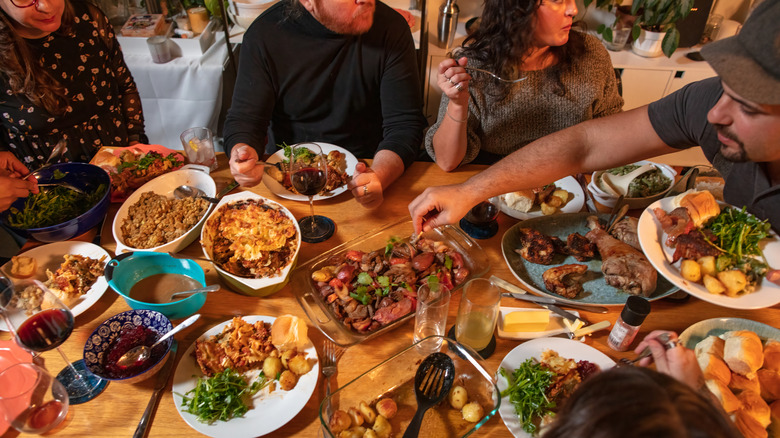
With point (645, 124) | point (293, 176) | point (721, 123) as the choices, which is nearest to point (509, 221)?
point (645, 124)

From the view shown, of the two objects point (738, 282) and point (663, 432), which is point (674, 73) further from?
point (663, 432)

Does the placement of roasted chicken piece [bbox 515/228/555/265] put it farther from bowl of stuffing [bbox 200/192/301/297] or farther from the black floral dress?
the black floral dress

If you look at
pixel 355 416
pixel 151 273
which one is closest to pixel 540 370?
pixel 355 416

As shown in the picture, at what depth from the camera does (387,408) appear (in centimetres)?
115

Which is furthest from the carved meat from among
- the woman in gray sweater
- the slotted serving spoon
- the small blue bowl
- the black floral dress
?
the black floral dress

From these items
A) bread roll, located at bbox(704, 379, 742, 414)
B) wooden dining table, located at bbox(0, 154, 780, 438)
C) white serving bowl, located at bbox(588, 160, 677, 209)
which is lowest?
wooden dining table, located at bbox(0, 154, 780, 438)

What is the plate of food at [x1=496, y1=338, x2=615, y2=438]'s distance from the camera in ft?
3.79

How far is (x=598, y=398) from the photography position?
650mm

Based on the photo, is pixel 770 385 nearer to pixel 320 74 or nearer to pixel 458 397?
pixel 458 397

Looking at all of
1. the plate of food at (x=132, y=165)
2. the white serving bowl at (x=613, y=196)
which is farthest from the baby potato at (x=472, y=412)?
the plate of food at (x=132, y=165)

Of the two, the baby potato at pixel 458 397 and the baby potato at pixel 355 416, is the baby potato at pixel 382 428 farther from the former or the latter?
the baby potato at pixel 458 397

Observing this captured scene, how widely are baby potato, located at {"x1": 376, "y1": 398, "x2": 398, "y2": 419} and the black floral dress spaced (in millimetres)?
2225

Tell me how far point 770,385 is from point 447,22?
11.1ft

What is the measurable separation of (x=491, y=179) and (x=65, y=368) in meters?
1.56
